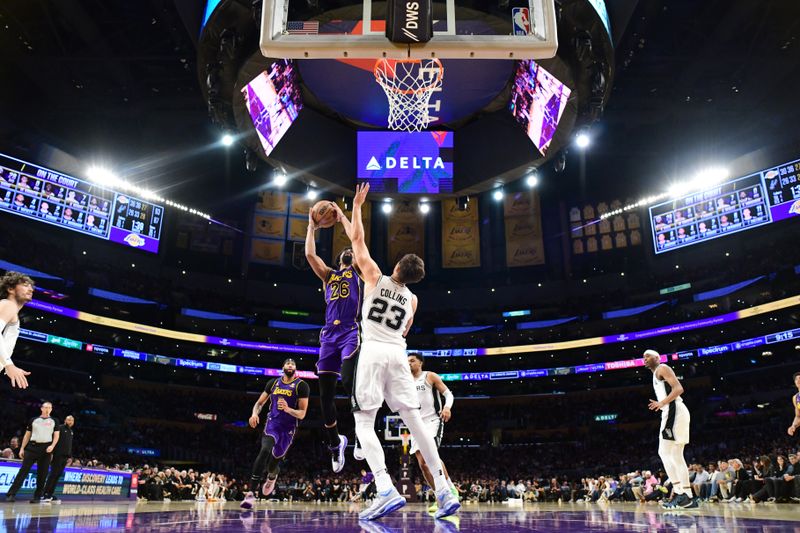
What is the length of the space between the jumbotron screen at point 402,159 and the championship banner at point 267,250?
16.9 metres

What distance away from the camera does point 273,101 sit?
1795 centimetres

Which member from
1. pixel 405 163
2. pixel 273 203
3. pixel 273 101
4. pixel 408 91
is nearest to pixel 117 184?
pixel 273 203

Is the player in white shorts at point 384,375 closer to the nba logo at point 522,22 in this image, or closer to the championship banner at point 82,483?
the nba logo at point 522,22

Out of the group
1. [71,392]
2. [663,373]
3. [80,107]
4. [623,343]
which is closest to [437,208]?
[623,343]

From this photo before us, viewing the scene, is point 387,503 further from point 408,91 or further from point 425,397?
point 408,91

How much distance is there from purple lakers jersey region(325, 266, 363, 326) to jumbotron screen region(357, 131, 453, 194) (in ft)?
42.5

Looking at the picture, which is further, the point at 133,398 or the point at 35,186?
the point at 133,398

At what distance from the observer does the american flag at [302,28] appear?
7.03 m

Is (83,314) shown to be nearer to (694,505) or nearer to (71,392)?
(71,392)

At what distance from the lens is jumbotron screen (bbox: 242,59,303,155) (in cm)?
1683

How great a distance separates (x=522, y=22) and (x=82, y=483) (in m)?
14.3

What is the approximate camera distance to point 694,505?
326 inches

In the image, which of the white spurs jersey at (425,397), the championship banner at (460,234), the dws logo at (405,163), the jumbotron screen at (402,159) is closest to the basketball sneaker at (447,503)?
the white spurs jersey at (425,397)

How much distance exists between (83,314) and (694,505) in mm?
32639
